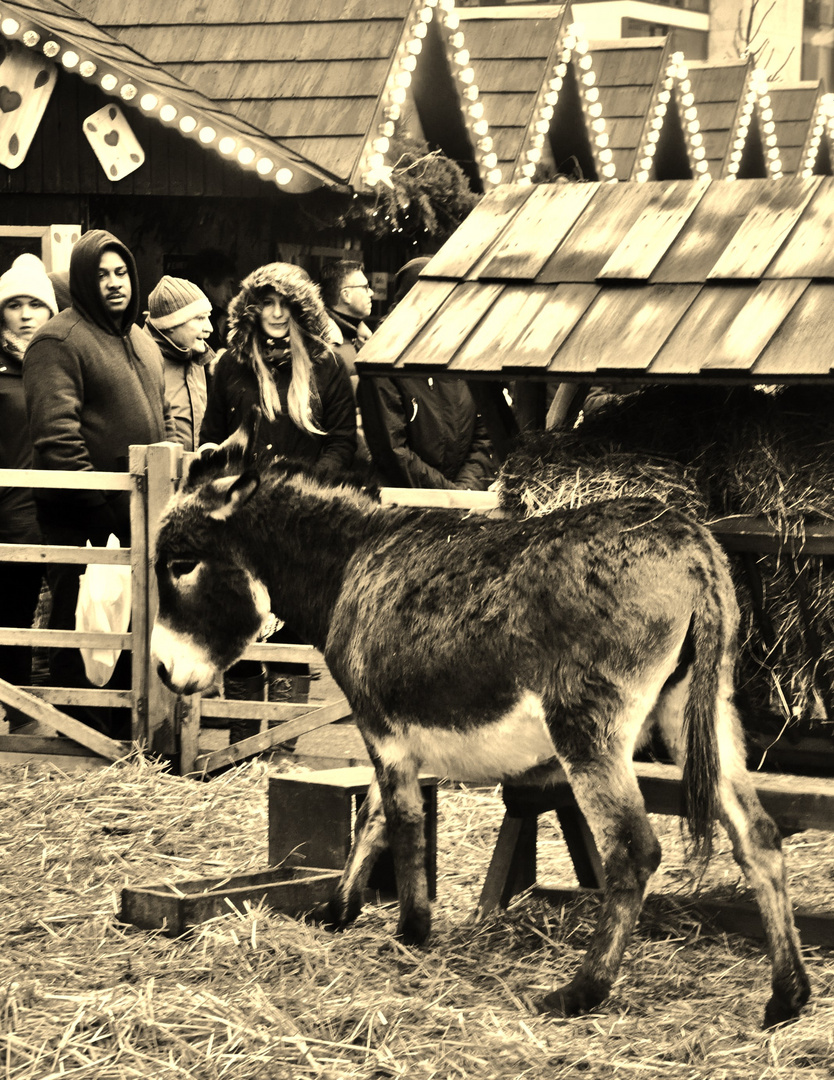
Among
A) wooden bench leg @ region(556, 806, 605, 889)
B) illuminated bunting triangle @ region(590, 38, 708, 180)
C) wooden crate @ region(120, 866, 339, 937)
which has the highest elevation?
Answer: illuminated bunting triangle @ region(590, 38, 708, 180)

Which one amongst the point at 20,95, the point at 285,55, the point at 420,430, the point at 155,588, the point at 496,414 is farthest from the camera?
the point at 285,55

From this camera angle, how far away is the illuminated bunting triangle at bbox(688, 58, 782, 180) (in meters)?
18.8

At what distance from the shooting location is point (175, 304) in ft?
30.3

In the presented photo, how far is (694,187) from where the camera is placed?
5.59 m

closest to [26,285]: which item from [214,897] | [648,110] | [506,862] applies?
[214,897]

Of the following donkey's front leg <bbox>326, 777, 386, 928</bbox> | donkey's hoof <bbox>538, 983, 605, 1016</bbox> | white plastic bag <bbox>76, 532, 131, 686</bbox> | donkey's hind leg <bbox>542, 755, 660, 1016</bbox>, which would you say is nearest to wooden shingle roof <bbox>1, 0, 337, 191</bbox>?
white plastic bag <bbox>76, 532, 131, 686</bbox>

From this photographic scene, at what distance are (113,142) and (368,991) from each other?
29.8 feet

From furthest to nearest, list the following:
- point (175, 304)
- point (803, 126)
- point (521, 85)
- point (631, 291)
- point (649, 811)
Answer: point (803, 126) < point (521, 85) < point (175, 304) < point (631, 291) < point (649, 811)

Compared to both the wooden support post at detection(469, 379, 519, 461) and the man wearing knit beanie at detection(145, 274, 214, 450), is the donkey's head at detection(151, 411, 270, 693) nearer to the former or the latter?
the wooden support post at detection(469, 379, 519, 461)

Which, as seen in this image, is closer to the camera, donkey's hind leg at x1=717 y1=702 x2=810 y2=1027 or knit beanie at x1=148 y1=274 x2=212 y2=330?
donkey's hind leg at x1=717 y1=702 x2=810 y2=1027

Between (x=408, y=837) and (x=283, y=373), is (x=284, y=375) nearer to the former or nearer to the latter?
(x=283, y=373)

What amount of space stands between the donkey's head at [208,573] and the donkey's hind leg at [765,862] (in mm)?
1608

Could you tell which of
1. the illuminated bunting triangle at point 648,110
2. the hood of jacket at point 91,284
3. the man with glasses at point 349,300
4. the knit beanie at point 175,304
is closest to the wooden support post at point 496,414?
the hood of jacket at point 91,284

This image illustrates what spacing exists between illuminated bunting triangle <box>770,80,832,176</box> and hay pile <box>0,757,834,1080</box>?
53.2 ft
